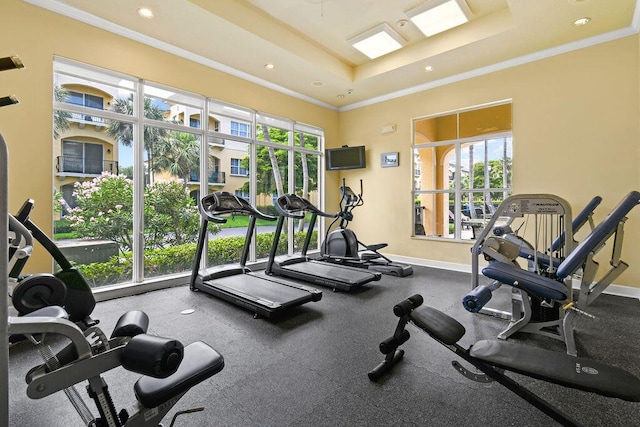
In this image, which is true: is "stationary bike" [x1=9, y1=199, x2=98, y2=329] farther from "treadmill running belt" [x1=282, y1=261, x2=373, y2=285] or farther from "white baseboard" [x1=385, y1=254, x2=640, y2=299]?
"white baseboard" [x1=385, y1=254, x2=640, y2=299]

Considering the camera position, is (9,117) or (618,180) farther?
(618,180)

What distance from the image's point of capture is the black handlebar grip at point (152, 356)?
113 centimetres

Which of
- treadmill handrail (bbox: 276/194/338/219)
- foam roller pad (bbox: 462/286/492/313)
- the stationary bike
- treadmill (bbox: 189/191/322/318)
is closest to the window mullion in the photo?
treadmill (bbox: 189/191/322/318)

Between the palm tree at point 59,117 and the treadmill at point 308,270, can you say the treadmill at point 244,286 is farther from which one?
the palm tree at point 59,117

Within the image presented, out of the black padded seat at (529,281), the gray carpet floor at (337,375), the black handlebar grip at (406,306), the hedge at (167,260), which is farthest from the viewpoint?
the hedge at (167,260)

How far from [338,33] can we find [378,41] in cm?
73

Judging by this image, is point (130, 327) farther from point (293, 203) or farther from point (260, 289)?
point (293, 203)

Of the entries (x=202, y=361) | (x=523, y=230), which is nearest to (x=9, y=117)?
(x=202, y=361)

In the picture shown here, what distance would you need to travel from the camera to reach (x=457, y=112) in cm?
592

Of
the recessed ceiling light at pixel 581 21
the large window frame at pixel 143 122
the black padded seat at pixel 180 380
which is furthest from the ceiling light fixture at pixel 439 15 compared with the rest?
the black padded seat at pixel 180 380

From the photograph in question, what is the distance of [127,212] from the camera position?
14.5 feet

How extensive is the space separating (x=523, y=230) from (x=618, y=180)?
55.1 inches

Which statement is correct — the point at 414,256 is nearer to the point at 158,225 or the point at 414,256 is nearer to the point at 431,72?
the point at 431,72

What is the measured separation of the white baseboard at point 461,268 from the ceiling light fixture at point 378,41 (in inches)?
165
